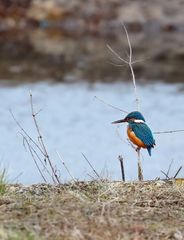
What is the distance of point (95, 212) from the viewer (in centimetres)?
454

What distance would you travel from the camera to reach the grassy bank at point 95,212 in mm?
4316

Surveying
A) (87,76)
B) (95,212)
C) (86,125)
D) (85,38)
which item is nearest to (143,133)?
(95,212)

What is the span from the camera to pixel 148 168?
9828 millimetres

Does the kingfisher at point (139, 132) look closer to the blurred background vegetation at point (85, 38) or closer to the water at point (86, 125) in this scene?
the water at point (86, 125)

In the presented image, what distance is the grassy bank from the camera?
4316mm

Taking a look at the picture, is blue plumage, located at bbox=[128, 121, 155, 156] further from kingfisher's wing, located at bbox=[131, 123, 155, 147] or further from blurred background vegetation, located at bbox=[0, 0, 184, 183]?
blurred background vegetation, located at bbox=[0, 0, 184, 183]

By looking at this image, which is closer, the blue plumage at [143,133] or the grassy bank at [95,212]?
the grassy bank at [95,212]

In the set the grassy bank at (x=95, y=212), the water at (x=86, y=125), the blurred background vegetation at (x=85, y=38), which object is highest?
the blurred background vegetation at (x=85, y=38)

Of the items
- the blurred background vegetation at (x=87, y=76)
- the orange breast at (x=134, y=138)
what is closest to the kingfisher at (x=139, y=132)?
the orange breast at (x=134, y=138)

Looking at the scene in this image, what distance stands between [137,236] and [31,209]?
58 centimetres

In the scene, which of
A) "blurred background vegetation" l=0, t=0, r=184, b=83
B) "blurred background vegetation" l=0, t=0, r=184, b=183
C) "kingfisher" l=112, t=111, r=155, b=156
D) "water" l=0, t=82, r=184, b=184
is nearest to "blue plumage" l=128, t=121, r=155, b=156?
"kingfisher" l=112, t=111, r=155, b=156

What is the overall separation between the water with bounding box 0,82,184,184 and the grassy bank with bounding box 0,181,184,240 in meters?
1.82

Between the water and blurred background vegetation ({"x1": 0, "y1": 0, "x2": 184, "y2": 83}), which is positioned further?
blurred background vegetation ({"x1": 0, "y1": 0, "x2": 184, "y2": 83})

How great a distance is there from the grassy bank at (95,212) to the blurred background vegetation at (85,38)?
13.8m
